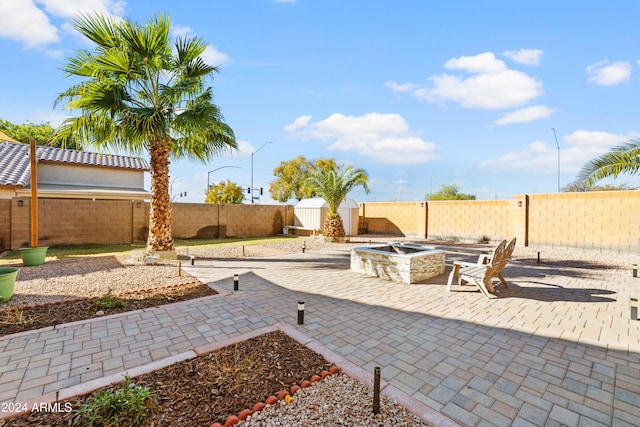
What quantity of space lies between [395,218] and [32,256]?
62.3ft

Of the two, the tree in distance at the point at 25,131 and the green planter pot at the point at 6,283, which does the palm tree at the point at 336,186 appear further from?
the tree in distance at the point at 25,131

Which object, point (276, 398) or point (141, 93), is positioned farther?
point (141, 93)

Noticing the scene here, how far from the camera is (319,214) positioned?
753 inches

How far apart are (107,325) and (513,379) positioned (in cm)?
571

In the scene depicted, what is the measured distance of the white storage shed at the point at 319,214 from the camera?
1917 cm

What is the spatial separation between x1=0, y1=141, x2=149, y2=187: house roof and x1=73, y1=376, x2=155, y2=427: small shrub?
14.6 metres

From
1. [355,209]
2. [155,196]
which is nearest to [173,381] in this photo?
[155,196]

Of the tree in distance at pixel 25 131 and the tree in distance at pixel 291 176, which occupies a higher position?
the tree in distance at pixel 25 131

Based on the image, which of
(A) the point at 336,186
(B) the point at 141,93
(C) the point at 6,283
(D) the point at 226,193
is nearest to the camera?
(C) the point at 6,283

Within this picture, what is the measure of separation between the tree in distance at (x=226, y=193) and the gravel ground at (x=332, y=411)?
96.2 feet

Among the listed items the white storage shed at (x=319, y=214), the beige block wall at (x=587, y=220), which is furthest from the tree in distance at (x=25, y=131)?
the beige block wall at (x=587, y=220)

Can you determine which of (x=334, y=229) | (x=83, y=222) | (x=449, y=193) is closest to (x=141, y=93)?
(x=83, y=222)

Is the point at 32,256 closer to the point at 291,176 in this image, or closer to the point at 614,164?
the point at 614,164

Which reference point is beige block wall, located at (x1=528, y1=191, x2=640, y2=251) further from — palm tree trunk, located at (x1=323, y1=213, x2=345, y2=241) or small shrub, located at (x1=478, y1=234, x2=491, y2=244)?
palm tree trunk, located at (x1=323, y1=213, x2=345, y2=241)
